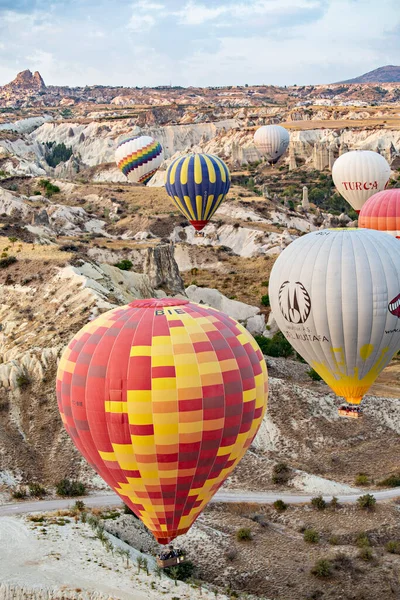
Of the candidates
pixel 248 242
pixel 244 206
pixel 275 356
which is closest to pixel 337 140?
pixel 244 206

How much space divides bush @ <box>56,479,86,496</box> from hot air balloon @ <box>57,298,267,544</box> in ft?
29.1

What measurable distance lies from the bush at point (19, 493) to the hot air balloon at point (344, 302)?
12.2m

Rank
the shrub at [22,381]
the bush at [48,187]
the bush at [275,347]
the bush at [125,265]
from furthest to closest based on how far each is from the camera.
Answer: the bush at [48,187] → the bush at [125,265] → the bush at [275,347] → the shrub at [22,381]

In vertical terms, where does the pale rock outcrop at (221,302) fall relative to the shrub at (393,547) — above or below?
above

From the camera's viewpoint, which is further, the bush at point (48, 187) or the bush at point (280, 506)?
the bush at point (48, 187)

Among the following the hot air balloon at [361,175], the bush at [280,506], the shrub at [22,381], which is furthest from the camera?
the hot air balloon at [361,175]

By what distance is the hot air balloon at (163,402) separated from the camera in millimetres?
24516

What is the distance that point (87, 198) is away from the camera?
9538cm

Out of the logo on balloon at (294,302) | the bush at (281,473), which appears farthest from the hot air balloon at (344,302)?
the bush at (281,473)

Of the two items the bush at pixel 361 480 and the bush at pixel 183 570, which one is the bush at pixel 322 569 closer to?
the bush at pixel 183 570

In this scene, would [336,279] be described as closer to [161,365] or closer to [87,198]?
[161,365]

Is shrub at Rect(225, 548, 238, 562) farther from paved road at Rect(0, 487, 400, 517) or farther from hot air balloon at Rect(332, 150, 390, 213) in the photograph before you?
hot air balloon at Rect(332, 150, 390, 213)

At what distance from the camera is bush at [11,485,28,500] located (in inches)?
1355

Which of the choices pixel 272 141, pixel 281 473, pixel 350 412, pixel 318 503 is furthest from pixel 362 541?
pixel 272 141
